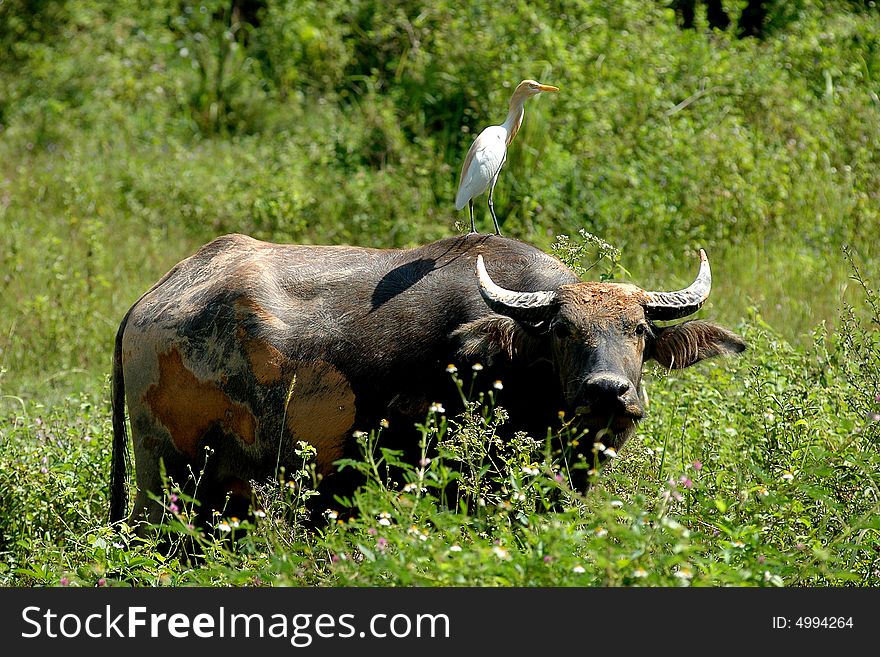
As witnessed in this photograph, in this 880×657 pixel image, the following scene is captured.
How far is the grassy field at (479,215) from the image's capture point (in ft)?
12.8

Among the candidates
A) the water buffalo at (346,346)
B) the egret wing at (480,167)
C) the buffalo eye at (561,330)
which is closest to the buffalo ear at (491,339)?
the water buffalo at (346,346)

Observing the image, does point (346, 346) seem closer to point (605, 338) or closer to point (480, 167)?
point (480, 167)

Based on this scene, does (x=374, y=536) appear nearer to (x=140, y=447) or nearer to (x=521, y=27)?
(x=140, y=447)

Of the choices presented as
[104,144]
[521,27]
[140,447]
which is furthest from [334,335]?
[104,144]

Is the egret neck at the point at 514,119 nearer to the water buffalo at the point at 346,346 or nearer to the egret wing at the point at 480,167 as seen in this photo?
the egret wing at the point at 480,167

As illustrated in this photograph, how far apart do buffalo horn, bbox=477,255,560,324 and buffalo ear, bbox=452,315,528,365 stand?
0.08 metres

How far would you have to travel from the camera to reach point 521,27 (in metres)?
10.3

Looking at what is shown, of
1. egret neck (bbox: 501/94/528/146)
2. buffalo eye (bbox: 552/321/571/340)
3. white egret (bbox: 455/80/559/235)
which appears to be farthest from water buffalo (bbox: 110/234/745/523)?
egret neck (bbox: 501/94/528/146)

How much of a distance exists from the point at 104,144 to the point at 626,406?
347 inches

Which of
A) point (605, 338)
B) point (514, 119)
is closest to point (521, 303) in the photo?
point (605, 338)

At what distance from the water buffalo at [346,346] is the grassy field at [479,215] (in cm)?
24

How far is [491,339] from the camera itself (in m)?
4.83

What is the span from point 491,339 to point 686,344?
82 cm

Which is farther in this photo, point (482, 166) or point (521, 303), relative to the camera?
point (482, 166)
